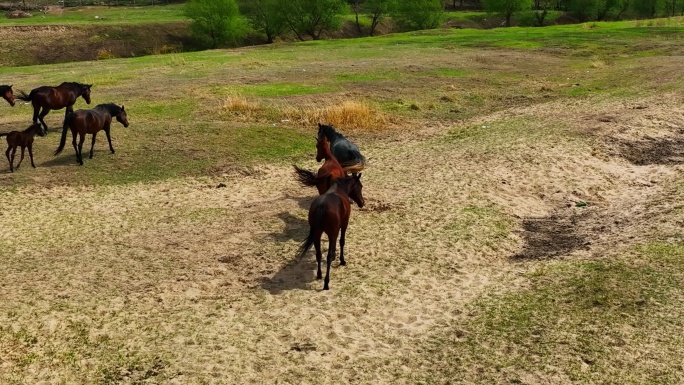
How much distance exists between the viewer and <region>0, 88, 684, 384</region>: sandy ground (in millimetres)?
8875

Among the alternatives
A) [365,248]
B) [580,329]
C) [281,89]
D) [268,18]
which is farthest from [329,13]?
[580,329]

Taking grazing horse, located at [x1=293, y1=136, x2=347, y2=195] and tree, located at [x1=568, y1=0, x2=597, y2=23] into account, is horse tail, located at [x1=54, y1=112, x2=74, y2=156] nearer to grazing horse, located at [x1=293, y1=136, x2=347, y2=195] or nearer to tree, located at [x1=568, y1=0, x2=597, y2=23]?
grazing horse, located at [x1=293, y1=136, x2=347, y2=195]

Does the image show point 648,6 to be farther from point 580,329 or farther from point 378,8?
point 580,329

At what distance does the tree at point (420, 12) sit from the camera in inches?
3440

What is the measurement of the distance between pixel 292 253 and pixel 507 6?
89229 millimetres

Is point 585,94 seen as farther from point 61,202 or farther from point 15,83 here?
point 15,83

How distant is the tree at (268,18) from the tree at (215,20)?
5057 millimetres

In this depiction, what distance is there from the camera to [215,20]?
232 ft

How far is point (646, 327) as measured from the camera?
29.9 feet

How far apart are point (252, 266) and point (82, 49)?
6197cm

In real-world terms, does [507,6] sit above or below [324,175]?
above

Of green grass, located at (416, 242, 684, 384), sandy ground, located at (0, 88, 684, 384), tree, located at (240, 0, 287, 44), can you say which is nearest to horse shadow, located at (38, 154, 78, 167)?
sandy ground, located at (0, 88, 684, 384)

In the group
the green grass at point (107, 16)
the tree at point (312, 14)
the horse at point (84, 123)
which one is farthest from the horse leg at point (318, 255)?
the green grass at point (107, 16)

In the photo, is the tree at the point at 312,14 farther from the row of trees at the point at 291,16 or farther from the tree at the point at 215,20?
the tree at the point at 215,20
